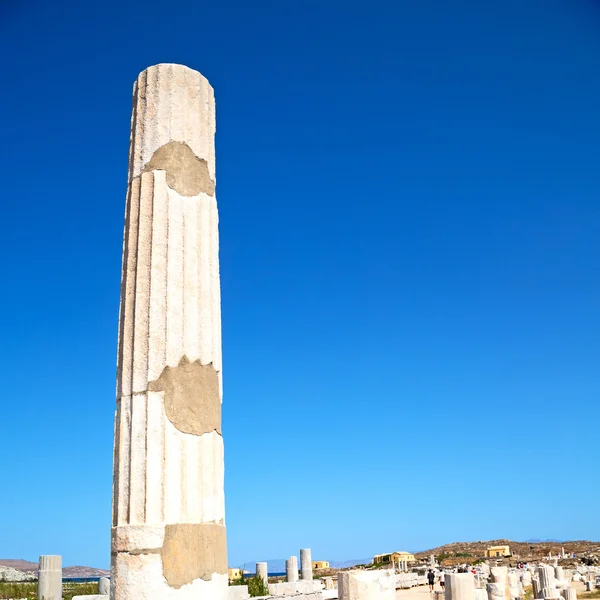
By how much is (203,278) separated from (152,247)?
563 mm

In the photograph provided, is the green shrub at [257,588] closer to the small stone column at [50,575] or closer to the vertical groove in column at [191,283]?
the small stone column at [50,575]

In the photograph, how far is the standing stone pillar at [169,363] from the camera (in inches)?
232

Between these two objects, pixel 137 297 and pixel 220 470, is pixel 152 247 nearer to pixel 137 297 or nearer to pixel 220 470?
pixel 137 297

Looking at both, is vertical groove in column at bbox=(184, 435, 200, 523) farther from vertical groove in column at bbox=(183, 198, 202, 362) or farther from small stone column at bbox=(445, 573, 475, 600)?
small stone column at bbox=(445, 573, 475, 600)

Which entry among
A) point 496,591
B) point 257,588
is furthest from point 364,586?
point 257,588

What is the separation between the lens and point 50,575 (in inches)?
813

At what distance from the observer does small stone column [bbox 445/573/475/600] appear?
40.0 ft

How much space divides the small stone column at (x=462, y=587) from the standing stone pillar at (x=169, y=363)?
7272 millimetres

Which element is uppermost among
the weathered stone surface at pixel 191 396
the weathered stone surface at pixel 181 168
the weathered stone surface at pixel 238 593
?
the weathered stone surface at pixel 181 168

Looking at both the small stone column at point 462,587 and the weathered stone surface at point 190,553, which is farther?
the small stone column at point 462,587

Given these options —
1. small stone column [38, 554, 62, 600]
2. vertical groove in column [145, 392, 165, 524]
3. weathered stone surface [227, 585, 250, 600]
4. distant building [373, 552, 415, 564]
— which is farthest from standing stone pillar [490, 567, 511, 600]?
distant building [373, 552, 415, 564]

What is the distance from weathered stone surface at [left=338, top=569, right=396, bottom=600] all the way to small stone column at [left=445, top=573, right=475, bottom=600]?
4.44 m

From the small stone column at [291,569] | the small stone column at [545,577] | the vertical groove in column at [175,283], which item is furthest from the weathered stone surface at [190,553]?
the small stone column at [291,569]

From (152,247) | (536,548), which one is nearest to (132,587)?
(152,247)
